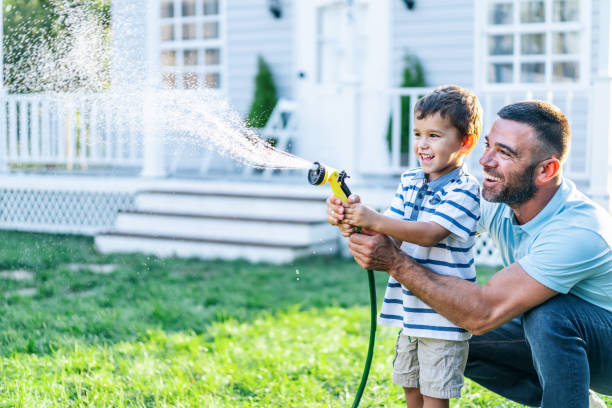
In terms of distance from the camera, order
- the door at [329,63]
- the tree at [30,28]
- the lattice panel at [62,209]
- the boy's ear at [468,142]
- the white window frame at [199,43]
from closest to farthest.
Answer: the boy's ear at [468,142] < the tree at [30,28] < the lattice panel at [62,209] < the door at [329,63] < the white window frame at [199,43]

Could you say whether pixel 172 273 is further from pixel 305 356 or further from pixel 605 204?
pixel 605 204

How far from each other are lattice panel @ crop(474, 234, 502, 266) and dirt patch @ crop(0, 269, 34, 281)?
4.05 metres

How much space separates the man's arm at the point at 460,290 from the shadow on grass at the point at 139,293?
1.27 meters

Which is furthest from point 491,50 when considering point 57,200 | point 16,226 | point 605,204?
point 16,226

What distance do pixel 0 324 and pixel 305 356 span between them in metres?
1.86

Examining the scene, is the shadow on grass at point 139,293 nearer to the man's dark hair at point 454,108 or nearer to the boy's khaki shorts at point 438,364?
the boy's khaki shorts at point 438,364

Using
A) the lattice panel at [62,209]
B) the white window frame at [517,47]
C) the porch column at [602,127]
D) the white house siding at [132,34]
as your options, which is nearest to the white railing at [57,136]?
the lattice panel at [62,209]

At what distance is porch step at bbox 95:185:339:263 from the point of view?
21.9 ft

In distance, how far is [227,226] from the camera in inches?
278

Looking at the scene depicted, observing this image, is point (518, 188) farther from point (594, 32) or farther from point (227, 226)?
point (594, 32)

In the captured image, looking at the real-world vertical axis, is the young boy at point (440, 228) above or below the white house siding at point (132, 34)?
below

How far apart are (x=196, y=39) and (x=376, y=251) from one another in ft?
27.9

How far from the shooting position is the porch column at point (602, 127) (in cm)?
592

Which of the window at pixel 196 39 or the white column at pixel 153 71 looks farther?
the window at pixel 196 39
